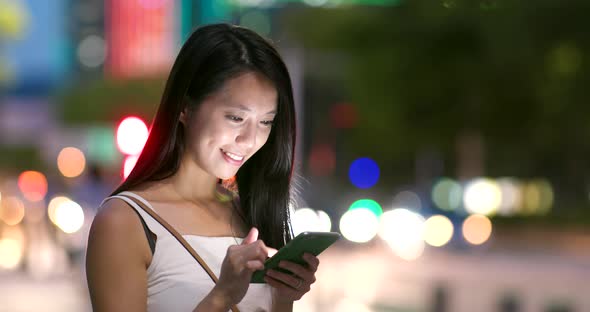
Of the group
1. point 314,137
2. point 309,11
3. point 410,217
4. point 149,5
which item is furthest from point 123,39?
point 410,217

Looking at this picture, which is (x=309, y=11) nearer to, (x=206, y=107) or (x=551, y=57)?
(x=551, y=57)

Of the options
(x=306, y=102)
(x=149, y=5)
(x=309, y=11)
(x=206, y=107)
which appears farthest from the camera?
(x=149, y=5)

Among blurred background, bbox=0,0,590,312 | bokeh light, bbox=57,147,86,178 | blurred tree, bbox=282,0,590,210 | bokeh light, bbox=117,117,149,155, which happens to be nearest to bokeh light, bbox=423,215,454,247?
blurred background, bbox=0,0,590,312

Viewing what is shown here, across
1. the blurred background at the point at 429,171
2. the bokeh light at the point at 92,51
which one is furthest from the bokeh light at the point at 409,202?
the bokeh light at the point at 92,51

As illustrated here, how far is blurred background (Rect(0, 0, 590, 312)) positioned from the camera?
18750 millimetres

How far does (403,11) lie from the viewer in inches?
1750

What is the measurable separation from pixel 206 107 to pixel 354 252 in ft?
79.6

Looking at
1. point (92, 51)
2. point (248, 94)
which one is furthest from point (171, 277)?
point (92, 51)

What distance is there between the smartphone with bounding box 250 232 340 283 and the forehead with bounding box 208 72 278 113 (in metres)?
0.45

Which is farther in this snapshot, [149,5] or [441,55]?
[149,5]

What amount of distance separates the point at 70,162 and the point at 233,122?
77.5 m

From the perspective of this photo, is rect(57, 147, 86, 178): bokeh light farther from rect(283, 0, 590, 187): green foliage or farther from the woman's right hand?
the woman's right hand

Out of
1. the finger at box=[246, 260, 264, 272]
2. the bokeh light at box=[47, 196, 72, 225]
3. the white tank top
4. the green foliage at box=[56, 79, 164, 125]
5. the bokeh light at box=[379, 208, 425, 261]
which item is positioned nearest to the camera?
the finger at box=[246, 260, 264, 272]

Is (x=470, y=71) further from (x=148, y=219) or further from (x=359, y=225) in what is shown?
(x=148, y=219)
